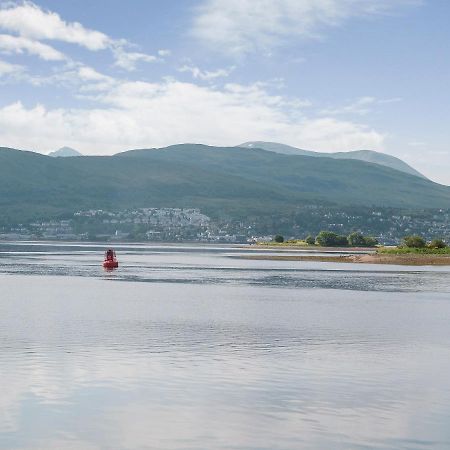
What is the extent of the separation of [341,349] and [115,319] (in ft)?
71.8

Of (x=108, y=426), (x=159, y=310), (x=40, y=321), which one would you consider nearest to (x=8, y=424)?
(x=108, y=426)

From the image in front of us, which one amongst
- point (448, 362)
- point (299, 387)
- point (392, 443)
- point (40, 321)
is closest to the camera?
point (392, 443)

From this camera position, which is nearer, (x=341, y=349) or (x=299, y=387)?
(x=299, y=387)

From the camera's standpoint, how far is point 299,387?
37.3m

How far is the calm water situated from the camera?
2914 centimetres

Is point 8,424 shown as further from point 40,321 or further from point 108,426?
point 40,321

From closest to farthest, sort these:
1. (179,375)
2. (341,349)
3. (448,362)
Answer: (179,375), (448,362), (341,349)

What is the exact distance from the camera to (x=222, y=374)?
40.3 m

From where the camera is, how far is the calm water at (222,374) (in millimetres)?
29141

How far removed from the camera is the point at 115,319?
65312 mm

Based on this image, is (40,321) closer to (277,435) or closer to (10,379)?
(10,379)

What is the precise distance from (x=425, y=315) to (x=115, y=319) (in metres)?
26.6

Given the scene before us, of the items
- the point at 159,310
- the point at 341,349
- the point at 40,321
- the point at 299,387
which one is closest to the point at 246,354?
the point at 341,349

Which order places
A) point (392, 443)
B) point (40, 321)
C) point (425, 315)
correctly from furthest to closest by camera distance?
point (425, 315) → point (40, 321) → point (392, 443)
